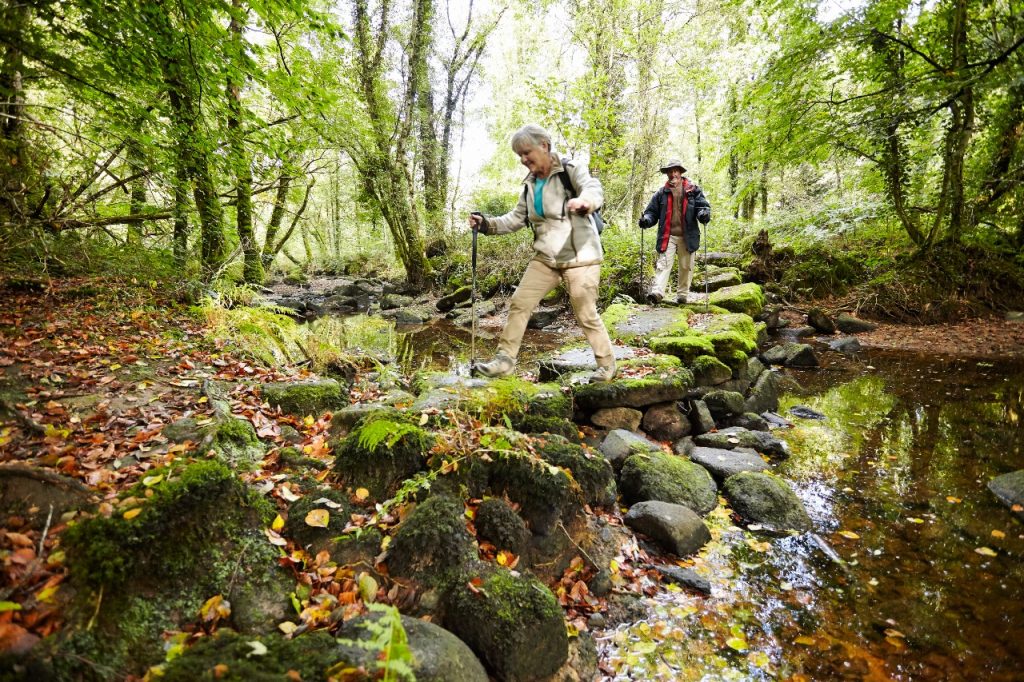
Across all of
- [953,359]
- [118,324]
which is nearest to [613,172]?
[953,359]

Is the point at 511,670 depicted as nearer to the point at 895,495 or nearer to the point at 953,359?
the point at 895,495

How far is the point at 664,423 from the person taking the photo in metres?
5.91

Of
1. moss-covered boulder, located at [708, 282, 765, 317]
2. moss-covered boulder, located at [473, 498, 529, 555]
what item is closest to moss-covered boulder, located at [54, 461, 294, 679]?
moss-covered boulder, located at [473, 498, 529, 555]

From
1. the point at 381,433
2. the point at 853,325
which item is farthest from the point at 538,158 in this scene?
the point at 853,325

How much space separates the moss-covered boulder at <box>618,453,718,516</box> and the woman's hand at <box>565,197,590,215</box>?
2.66 metres

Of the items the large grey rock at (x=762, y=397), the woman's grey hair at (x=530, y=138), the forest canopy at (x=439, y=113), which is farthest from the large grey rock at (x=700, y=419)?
the forest canopy at (x=439, y=113)

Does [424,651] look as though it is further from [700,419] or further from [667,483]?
[700,419]

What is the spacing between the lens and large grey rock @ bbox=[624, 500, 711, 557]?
387 centimetres

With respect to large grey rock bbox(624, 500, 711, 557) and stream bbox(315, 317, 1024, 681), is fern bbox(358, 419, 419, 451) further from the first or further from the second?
large grey rock bbox(624, 500, 711, 557)

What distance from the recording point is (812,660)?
283cm

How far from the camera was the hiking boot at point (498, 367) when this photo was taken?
524 centimetres

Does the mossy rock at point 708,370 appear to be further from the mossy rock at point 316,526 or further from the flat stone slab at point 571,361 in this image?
the mossy rock at point 316,526

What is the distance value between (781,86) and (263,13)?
1107 cm

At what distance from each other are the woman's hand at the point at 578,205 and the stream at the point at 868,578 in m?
3.34
